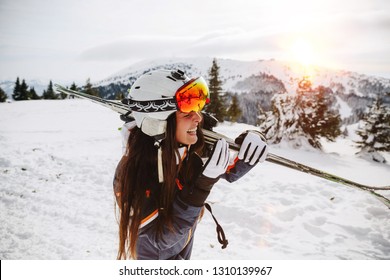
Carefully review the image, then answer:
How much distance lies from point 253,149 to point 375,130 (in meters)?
8.88

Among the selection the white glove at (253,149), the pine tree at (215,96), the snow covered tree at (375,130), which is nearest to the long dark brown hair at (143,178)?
the white glove at (253,149)

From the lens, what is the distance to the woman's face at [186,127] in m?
1.48

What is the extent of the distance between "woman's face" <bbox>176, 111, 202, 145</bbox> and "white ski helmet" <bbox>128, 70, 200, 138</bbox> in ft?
0.23

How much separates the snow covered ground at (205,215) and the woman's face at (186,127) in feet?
5.85

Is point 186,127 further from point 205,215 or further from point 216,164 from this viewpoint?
point 205,215

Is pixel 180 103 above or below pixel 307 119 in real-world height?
above

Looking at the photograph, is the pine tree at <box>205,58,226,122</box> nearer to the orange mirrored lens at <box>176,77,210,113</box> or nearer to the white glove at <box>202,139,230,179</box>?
the orange mirrored lens at <box>176,77,210,113</box>

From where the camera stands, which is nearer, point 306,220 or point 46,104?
point 306,220

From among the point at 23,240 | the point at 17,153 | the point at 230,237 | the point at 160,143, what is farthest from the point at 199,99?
→ the point at 17,153

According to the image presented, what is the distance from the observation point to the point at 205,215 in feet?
11.5

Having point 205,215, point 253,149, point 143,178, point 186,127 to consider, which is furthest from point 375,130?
point 143,178

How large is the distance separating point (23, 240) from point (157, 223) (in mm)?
2116

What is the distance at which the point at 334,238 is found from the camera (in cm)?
316
